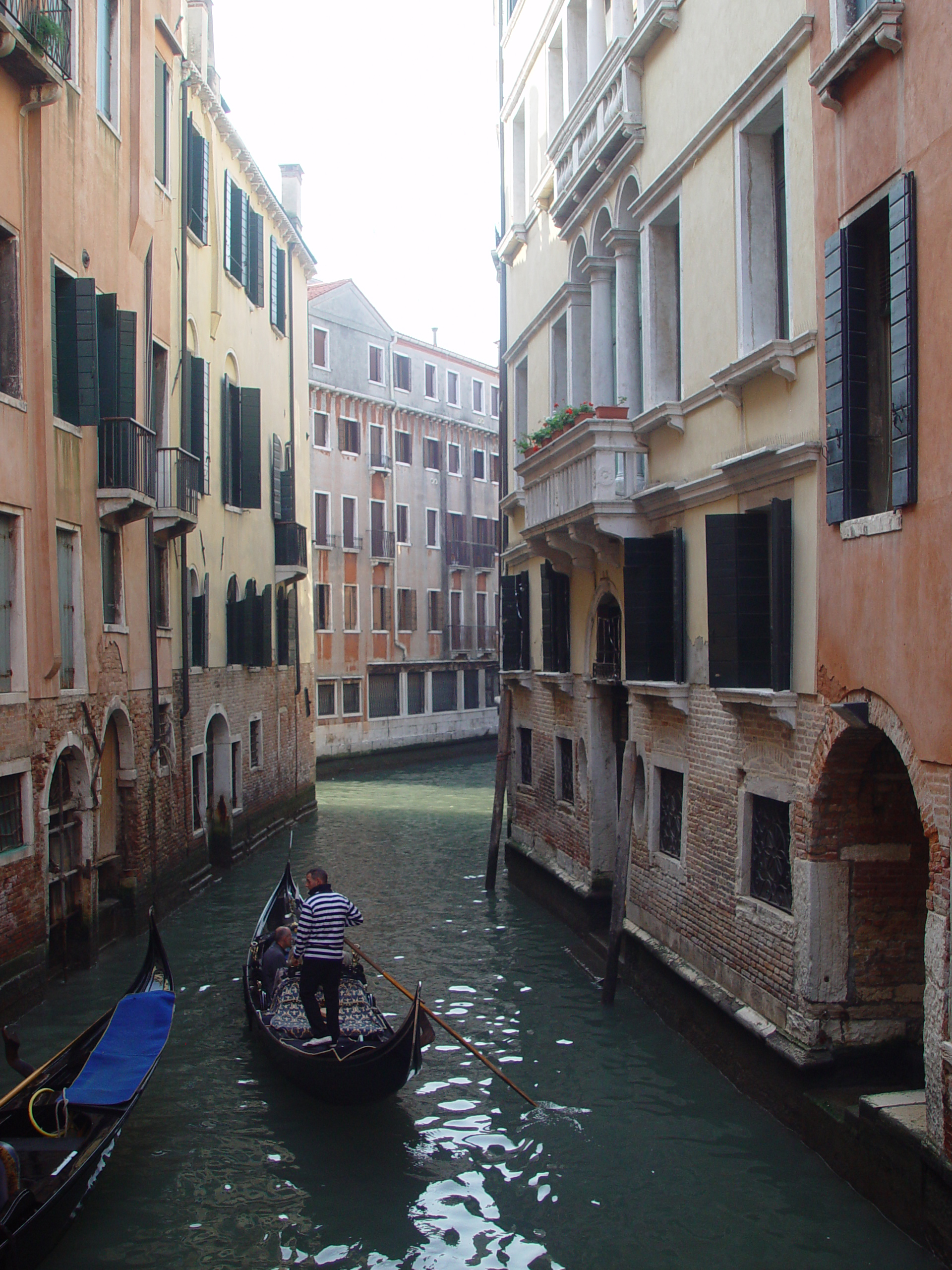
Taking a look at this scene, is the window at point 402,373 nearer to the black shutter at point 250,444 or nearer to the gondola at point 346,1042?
the black shutter at point 250,444

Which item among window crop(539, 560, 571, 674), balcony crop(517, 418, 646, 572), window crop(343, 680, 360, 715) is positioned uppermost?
balcony crop(517, 418, 646, 572)

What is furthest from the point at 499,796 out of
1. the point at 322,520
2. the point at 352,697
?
the point at 322,520

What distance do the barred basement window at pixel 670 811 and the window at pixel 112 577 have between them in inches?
191

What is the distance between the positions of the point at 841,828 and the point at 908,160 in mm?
3078

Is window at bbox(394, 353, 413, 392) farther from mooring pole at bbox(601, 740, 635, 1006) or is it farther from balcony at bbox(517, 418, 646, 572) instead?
mooring pole at bbox(601, 740, 635, 1006)

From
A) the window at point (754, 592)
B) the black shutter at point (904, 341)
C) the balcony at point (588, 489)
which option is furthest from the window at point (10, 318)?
A: the black shutter at point (904, 341)

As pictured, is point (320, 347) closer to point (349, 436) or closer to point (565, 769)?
point (349, 436)

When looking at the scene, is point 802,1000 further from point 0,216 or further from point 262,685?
point 262,685

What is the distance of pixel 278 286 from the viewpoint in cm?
1828

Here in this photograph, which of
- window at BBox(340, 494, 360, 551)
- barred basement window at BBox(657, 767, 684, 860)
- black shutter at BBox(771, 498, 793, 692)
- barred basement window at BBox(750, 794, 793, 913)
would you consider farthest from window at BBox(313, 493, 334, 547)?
black shutter at BBox(771, 498, 793, 692)

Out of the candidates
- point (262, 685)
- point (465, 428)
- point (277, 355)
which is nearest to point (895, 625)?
point (262, 685)

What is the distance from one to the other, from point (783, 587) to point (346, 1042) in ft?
11.3

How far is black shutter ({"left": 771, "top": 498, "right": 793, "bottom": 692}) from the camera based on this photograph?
635 centimetres

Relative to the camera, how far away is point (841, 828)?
610 cm
